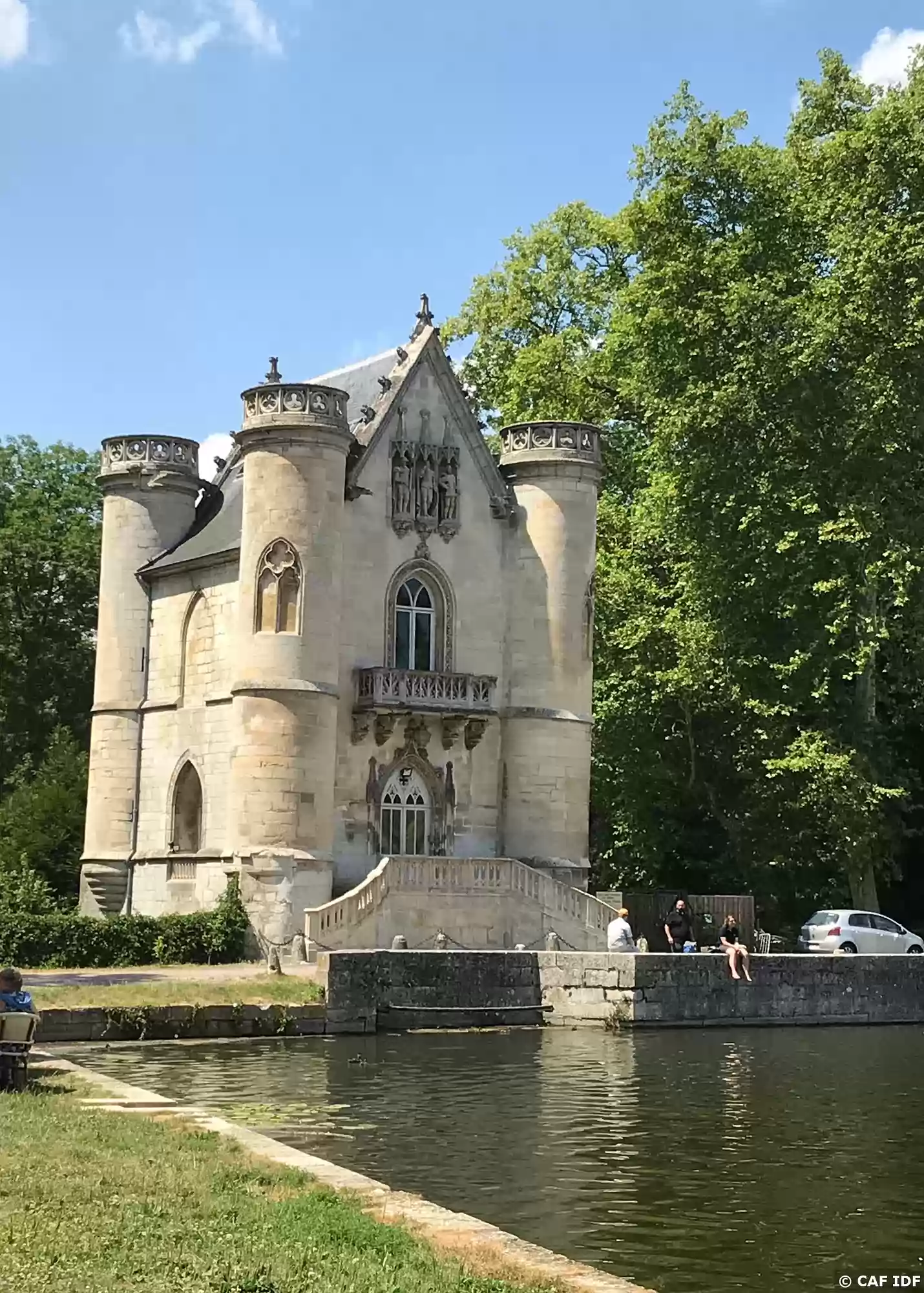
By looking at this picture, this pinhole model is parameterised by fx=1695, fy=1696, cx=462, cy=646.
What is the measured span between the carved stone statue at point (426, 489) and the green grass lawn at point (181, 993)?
13319mm

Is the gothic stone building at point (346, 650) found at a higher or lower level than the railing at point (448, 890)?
higher

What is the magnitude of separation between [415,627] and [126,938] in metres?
9.85

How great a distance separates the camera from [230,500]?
38.4 m

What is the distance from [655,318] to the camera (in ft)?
134

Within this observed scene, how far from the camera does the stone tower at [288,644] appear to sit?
106 ft

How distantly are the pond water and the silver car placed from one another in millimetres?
9930

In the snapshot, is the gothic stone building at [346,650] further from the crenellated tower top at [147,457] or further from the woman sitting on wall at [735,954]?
the woman sitting on wall at [735,954]

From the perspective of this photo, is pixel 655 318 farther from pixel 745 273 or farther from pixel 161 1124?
pixel 161 1124

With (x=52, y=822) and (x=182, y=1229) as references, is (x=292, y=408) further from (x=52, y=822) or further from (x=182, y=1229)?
(x=182, y=1229)

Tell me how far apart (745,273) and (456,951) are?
20283 millimetres

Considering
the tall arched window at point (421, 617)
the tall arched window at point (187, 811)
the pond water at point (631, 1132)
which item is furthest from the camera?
the tall arched window at point (187, 811)

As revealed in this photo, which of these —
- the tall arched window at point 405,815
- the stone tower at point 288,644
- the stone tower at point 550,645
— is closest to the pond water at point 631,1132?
the stone tower at point 288,644

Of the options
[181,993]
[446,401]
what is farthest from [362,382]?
[181,993]

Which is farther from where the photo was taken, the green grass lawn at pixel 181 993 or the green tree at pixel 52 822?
the green tree at pixel 52 822
